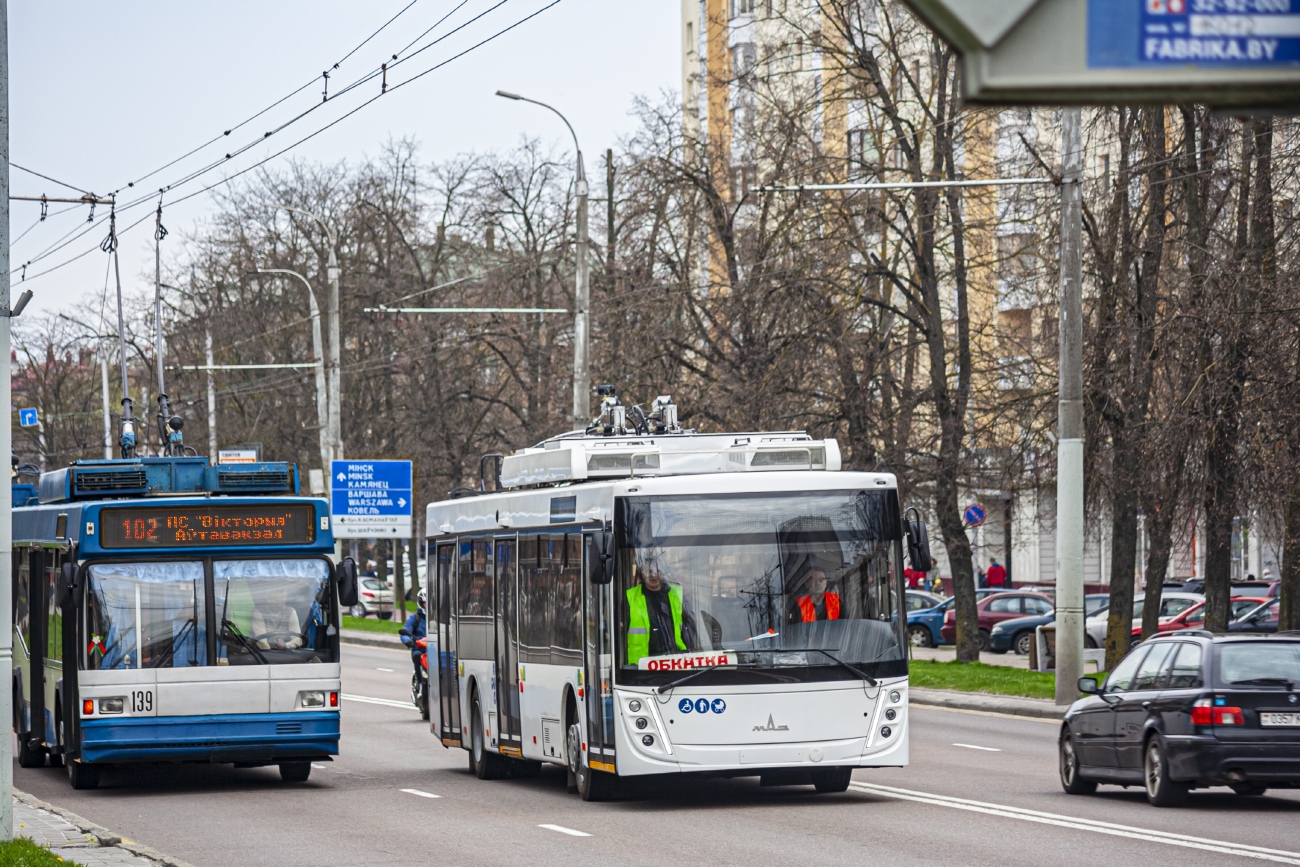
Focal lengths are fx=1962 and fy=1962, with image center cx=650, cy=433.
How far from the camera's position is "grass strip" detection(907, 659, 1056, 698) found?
1109 inches

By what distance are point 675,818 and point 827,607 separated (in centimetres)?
195

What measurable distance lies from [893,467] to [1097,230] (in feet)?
20.5

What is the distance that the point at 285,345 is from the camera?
57938 mm

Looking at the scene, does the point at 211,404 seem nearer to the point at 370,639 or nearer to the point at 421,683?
the point at 370,639

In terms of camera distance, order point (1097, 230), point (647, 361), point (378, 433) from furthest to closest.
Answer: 1. point (378, 433)
2. point (647, 361)
3. point (1097, 230)

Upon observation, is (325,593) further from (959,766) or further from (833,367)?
(833,367)

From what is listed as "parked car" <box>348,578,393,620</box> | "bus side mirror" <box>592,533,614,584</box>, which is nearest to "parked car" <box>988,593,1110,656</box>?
"bus side mirror" <box>592,533,614,584</box>

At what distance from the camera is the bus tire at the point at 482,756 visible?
18094mm

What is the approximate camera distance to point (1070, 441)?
23.9m

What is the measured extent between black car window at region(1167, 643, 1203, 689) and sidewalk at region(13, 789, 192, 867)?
7097mm

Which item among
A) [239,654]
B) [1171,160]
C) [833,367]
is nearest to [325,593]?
[239,654]

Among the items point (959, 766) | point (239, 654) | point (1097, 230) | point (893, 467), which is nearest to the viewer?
point (239, 654)

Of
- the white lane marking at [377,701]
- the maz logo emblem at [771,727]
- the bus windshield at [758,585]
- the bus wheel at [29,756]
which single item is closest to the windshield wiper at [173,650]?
the bus wheel at [29,756]

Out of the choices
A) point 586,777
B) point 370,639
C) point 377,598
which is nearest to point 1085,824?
point 586,777
